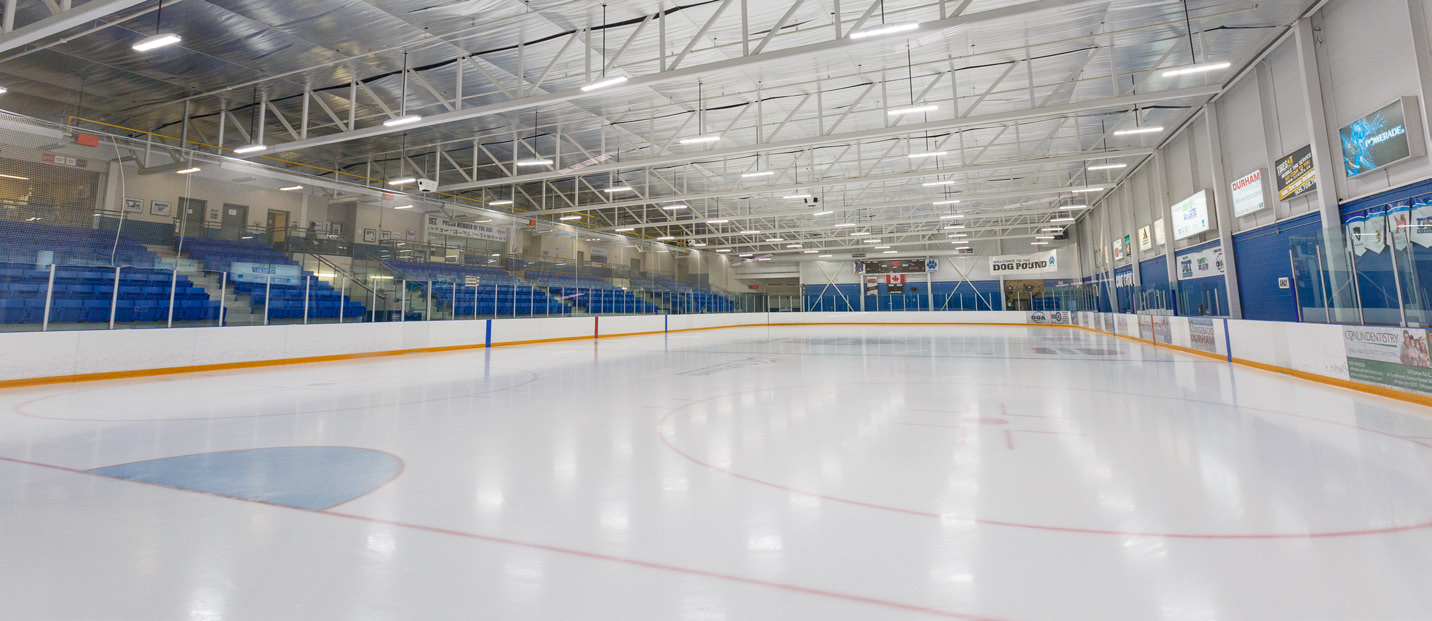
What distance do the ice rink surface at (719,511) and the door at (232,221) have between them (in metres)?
6.79

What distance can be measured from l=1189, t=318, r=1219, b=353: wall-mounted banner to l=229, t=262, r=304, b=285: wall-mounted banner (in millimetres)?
20430

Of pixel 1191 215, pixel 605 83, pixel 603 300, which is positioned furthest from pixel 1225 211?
pixel 603 300

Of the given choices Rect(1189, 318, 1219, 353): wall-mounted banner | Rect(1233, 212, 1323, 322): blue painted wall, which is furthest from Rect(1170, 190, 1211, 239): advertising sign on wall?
Rect(1189, 318, 1219, 353): wall-mounted banner

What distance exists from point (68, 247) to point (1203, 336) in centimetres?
2256

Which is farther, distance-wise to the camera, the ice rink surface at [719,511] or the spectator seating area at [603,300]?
the spectator seating area at [603,300]

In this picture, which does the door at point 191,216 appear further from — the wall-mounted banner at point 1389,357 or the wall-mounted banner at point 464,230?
the wall-mounted banner at point 1389,357

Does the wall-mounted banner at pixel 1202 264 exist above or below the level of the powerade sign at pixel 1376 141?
below

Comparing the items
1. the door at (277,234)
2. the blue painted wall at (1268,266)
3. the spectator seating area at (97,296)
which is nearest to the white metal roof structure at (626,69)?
the door at (277,234)

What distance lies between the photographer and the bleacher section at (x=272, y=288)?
1095 centimetres

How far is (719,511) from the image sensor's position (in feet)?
9.73

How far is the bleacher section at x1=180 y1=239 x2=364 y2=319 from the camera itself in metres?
10.9

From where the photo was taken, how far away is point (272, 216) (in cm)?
1448

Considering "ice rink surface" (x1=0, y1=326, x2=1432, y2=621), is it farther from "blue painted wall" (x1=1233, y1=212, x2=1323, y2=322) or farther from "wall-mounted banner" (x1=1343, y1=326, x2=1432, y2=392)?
"blue painted wall" (x1=1233, y1=212, x2=1323, y2=322)

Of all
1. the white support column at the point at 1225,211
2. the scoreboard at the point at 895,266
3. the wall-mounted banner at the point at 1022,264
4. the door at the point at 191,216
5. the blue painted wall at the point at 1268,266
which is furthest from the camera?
the scoreboard at the point at 895,266
